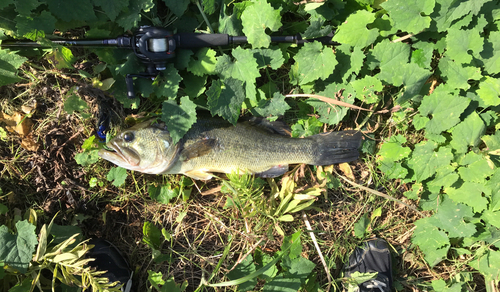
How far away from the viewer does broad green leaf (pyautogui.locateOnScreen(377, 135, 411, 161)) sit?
307cm

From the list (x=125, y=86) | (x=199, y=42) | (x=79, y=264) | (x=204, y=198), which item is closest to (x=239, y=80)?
(x=199, y=42)

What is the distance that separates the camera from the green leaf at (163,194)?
10.3ft

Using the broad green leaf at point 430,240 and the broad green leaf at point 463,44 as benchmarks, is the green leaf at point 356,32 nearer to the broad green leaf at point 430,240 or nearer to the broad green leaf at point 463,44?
the broad green leaf at point 463,44

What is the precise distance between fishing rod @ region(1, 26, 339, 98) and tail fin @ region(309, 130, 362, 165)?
0.98m

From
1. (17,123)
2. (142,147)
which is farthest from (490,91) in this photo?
(17,123)

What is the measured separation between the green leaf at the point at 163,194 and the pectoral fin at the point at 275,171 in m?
0.91

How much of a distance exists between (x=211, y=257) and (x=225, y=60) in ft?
6.78

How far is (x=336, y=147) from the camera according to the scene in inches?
121

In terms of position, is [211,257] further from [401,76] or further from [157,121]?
[401,76]

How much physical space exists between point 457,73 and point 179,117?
9.00 feet

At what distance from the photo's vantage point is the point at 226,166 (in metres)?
2.95

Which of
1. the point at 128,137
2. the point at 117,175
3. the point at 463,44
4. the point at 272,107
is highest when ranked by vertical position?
the point at 463,44

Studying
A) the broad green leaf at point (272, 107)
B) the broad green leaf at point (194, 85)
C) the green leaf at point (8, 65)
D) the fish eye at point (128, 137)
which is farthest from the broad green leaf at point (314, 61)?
the green leaf at point (8, 65)

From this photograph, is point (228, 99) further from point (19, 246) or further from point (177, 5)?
point (19, 246)
